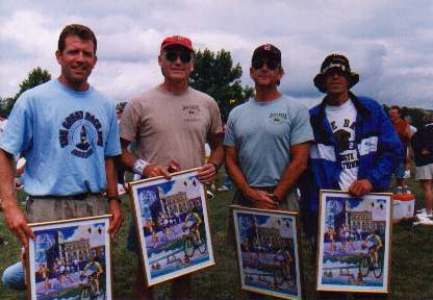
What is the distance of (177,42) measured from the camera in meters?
4.25

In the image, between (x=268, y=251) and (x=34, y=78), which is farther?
(x=34, y=78)

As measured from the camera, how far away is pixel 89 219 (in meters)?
3.49

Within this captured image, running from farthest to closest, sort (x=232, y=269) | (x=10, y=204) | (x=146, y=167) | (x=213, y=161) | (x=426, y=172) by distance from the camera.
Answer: (x=426, y=172), (x=232, y=269), (x=213, y=161), (x=146, y=167), (x=10, y=204)

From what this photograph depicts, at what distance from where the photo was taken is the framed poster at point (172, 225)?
12.8 ft

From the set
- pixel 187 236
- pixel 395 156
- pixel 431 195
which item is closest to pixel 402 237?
pixel 431 195

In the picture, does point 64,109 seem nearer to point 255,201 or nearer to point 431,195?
point 255,201

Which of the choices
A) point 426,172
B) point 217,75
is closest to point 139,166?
point 426,172

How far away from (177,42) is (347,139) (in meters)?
1.54

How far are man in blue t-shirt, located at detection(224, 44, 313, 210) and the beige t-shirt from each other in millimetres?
350

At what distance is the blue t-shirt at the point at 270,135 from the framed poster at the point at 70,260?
1329 mm

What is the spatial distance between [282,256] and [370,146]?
1103mm

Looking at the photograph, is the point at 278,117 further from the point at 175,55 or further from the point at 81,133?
the point at 81,133

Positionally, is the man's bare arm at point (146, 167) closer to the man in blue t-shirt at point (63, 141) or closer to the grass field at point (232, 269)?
the man in blue t-shirt at point (63, 141)

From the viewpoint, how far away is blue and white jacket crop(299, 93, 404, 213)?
13.8 feet
